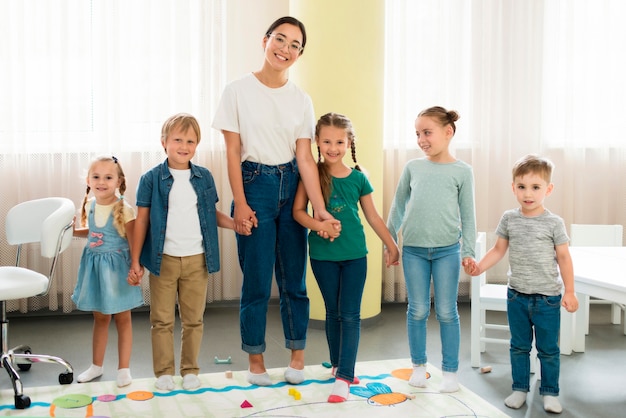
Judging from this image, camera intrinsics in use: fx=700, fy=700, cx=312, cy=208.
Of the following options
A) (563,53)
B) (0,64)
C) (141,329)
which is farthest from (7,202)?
(563,53)

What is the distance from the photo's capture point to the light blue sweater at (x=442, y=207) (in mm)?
2830

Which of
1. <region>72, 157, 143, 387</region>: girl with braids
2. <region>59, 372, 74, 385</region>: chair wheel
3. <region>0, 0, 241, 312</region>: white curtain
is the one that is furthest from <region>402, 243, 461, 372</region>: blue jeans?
<region>0, 0, 241, 312</region>: white curtain

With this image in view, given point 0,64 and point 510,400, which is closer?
point 510,400

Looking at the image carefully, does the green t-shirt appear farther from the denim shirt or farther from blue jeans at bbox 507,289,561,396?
blue jeans at bbox 507,289,561,396

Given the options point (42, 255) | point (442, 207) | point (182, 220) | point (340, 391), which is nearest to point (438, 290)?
point (442, 207)

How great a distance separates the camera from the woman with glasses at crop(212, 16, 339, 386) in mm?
2805

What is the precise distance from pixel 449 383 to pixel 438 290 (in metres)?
0.39

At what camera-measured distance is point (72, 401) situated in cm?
275

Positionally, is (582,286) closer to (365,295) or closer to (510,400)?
(510,400)

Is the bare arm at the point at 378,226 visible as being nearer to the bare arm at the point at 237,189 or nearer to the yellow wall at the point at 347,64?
the bare arm at the point at 237,189

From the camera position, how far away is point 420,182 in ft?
9.39

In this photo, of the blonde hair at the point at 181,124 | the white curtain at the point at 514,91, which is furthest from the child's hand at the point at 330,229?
the white curtain at the point at 514,91

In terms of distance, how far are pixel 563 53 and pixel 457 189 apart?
223 centimetres

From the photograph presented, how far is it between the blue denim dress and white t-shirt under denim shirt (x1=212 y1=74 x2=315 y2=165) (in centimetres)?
65
